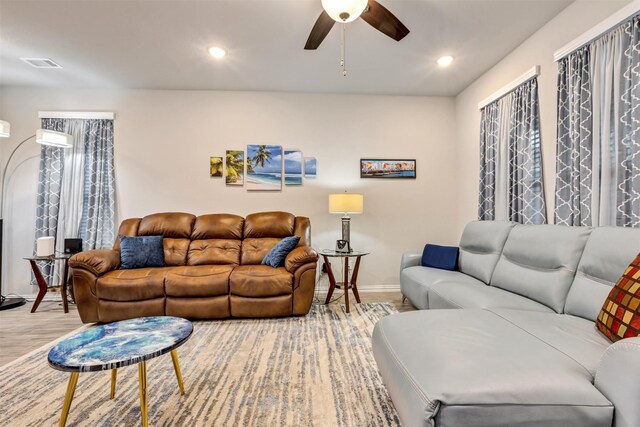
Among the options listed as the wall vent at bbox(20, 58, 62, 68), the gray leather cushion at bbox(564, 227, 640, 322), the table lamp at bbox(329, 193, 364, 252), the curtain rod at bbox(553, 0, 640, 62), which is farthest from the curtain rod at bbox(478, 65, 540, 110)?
the wall vent at bbox(20, 58, 62, 68)

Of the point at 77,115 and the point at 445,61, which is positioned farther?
the point at 77,115

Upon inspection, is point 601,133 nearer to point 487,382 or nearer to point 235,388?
point 487,382

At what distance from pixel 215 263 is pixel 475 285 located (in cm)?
268

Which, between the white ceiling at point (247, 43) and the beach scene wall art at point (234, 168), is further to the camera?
the beach scene wall art at point (234, 168)

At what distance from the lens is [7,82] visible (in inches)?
143

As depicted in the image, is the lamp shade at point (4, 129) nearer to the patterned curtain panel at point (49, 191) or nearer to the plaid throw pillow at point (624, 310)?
the patterned curtain panel at point (49, 191)

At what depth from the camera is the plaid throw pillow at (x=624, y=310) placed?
1196 mm

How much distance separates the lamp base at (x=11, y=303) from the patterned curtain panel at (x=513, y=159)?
220 inches

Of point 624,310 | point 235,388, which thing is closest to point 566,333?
point 624,310

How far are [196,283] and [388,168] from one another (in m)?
2.85

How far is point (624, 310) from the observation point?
1.25 m

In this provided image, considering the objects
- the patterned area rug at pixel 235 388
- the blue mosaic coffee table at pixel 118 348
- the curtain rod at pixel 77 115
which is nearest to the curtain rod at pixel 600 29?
the patterned area rug at pixel 235 388

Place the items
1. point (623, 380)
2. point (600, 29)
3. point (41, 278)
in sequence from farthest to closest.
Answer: point (41, 278), point (600, 29), point (623, 380)

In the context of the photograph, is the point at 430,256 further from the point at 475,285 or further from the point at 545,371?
the point at 545,371
